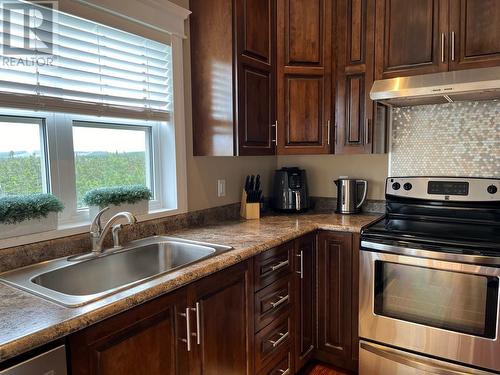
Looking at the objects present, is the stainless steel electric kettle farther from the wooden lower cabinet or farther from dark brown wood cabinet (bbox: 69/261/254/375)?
dark brown wood cabinet (bbox: 69/261/254/375)

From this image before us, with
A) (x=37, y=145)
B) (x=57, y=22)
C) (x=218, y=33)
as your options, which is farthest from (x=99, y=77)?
(x=218, y=33)

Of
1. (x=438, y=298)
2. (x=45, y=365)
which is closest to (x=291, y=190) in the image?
(x=438, y=298)

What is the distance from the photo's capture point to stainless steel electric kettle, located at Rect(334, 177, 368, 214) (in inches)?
101

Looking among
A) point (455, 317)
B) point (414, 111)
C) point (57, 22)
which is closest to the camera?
point (57, 22)

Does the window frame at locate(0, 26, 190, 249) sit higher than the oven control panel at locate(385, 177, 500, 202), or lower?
higher

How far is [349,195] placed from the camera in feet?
8.46

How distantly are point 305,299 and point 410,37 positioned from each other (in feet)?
5.46

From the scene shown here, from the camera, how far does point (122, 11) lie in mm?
1763

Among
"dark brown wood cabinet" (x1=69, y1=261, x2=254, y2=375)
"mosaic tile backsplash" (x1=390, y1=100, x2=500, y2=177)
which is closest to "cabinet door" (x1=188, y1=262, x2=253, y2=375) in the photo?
"dark brown wood cabinet" (x1=69, y1=261, x2=254, y2=375)

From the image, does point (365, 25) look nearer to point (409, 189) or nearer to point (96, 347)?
point (409, 189)

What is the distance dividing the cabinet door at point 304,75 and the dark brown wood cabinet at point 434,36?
0.34m

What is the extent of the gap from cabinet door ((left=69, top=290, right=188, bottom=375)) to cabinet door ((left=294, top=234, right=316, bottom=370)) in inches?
36.6

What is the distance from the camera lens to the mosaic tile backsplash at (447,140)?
2236 millimetres

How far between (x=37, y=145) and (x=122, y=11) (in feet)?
2.43
